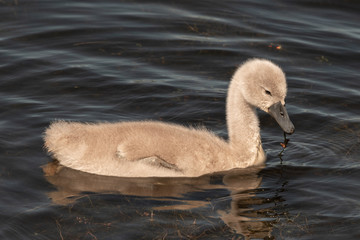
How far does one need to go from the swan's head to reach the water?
25.0 inches

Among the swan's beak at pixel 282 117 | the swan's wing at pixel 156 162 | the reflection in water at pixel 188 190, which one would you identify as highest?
the swan's beak at pixel 282 117

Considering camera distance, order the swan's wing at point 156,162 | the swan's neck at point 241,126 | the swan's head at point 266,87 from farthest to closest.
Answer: the swan's neck at point 241,126 < the swan's head at point 266,87 < the swan's wing at point 156,162

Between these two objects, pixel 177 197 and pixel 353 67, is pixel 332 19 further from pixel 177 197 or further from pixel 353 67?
pixel 177 197

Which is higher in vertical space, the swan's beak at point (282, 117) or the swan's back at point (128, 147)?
the swan's beak at point (282, 117)

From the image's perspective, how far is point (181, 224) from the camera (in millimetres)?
6695

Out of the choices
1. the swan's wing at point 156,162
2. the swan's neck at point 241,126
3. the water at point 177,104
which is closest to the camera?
the water at point 177,104

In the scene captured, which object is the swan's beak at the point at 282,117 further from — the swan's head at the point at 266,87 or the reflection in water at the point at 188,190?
the reflection in water at the point at 188,190

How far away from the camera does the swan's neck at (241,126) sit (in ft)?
25.5

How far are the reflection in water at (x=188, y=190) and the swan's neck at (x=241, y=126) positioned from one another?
215mm

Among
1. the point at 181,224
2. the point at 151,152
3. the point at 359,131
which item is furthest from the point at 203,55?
the point at 181,224

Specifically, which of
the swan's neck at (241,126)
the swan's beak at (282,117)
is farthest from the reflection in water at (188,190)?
the swan's beak at (282,117)

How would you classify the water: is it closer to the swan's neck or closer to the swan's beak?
the swan's neck

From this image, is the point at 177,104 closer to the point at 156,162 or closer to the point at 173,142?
the point at 173,142

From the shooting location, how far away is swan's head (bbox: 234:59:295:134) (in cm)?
753
